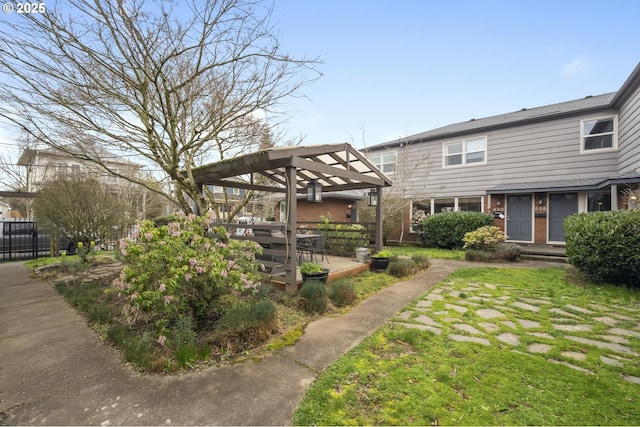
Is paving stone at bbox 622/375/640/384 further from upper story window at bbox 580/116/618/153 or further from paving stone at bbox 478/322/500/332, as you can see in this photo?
upper story window at bbox 580/116/618/153

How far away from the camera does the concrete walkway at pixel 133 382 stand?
6.81 ft

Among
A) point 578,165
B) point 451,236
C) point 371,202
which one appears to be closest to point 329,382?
point 371,202

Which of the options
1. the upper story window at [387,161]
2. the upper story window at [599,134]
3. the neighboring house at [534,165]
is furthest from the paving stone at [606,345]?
the upper story window at [387,161]

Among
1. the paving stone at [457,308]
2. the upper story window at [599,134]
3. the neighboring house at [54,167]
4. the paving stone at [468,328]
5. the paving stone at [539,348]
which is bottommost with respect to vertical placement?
the paving stone at [457,308]

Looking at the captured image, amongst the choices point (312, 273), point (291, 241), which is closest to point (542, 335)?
point (312, 273)

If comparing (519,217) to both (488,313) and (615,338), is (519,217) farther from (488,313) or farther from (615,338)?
(615,338)

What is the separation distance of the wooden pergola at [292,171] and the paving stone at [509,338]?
3123 millimetres

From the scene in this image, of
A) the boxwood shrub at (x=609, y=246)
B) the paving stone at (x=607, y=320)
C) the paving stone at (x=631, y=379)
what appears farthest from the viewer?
the boxwood shrub at (x=609, y=246)

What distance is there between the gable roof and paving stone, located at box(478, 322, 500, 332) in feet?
27.5

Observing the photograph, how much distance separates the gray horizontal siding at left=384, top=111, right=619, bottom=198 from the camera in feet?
33.1

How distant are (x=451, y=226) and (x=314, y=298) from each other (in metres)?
9.29

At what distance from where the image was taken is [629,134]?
8.23 metres

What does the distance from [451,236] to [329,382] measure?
10.8 metres

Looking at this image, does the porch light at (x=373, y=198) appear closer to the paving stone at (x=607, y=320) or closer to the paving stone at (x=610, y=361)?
the paving stone at (x=607, y=320)
